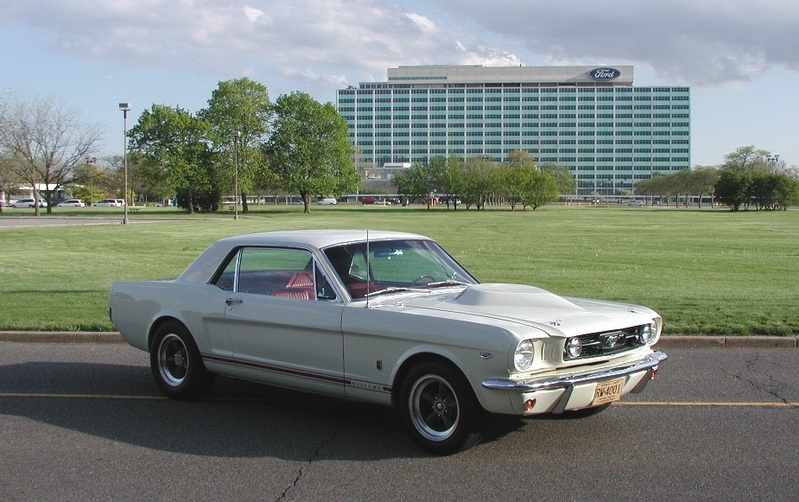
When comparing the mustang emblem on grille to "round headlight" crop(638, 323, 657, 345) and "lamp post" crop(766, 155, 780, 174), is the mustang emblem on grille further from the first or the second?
"lamp post" crop(766, 155, 780, 174)

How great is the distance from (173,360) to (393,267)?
2.30 meters

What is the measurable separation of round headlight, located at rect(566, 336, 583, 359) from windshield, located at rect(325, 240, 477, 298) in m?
1.56

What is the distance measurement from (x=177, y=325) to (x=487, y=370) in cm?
327

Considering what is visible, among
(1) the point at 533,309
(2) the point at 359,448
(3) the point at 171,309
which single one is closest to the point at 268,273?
(3) the point at 171,309

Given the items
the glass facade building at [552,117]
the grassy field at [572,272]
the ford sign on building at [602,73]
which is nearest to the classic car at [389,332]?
the grassy field at [572,272]

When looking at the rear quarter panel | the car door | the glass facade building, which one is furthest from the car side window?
the glass facade building

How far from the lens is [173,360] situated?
7398 mm

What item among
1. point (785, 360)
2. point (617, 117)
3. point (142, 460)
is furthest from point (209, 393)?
point (617, 117)

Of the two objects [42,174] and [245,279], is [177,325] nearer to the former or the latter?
[245,279]

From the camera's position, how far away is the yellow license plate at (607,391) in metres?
5.41

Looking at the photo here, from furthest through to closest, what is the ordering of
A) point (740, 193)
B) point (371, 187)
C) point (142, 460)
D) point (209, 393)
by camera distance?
point (371, 187) < point (740, 193) < point (209, 393) < point (142, 460)

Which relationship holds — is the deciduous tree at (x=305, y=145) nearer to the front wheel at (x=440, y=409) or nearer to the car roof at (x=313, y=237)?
the car roof at (x=313, y=237)

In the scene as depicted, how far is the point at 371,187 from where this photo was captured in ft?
583

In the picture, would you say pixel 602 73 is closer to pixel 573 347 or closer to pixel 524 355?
pixel 573 347
